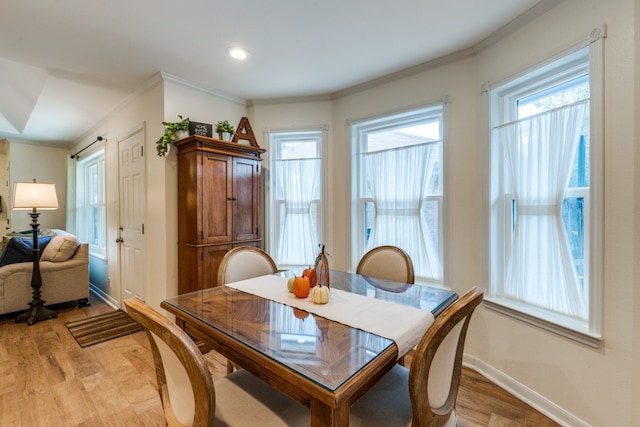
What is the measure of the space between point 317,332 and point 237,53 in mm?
2251

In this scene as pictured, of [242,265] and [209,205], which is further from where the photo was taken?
[209,205]

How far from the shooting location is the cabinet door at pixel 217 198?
2.65 metres

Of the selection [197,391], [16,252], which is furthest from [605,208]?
[16,252]

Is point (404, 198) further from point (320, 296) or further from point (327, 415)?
point (327, 415)

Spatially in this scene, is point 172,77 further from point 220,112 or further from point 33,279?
point 33,279

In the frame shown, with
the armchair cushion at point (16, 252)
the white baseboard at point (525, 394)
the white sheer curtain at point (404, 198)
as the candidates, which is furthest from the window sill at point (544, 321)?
the armchair cushion at point (16, 252)

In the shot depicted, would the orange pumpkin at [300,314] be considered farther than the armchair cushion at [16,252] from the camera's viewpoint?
No

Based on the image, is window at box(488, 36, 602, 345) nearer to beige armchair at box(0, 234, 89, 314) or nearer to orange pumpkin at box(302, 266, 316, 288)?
orange pumpkin at box(302, 266, 316, 288)

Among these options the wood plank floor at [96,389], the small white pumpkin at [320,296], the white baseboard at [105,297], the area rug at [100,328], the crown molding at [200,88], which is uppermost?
the crown molding at [200,88]

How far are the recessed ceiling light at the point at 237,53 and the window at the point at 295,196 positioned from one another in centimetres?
101

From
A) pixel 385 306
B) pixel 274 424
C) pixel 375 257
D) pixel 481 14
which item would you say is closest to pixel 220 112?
pixel 375 257

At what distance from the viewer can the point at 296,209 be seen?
11.1 ft

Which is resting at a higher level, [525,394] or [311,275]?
[311,275]

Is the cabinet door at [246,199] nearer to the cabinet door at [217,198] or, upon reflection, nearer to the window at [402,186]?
the cabinet door at [217,198]
